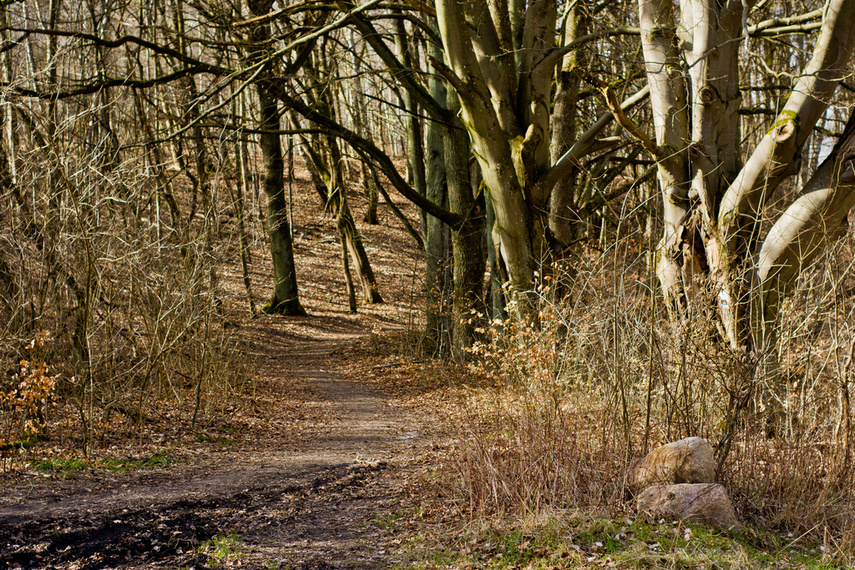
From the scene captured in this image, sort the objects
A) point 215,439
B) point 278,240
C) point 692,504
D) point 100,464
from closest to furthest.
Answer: point 692,504 < point 100,464 < point 215,439 < point 278,240

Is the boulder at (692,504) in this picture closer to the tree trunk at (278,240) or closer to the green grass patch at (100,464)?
the green grass patch at (100,464)

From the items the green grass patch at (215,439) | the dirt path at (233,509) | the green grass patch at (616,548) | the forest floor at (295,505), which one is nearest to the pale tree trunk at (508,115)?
the forest floor at (295,505)

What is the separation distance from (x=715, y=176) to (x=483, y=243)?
5886 millimetres

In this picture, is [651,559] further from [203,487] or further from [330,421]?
[330,421]

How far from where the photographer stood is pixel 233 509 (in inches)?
220

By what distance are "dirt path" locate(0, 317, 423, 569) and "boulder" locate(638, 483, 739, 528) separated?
5.93ft

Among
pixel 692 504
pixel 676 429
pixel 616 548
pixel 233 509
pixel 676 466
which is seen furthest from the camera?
pixel 233 509

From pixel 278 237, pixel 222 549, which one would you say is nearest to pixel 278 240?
pixel 278 237

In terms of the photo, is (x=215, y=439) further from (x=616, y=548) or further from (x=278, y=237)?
(x=278, y=237)

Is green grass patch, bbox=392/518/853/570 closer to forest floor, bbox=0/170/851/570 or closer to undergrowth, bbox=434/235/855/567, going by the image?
forest floor, bbox=0/170/851/570

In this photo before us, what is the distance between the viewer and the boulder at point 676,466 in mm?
4875

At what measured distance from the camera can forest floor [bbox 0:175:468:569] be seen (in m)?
4.65

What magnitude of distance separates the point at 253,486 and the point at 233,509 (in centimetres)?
64

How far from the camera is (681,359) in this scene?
5.32 meters
